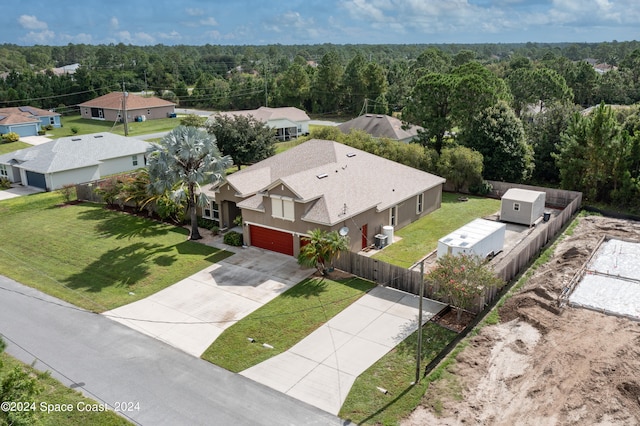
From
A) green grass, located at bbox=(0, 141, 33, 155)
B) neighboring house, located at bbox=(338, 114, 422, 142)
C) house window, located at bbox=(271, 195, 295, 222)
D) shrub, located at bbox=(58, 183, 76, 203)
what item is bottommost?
shrub, located at bbox=(58, 183, 76, 203)

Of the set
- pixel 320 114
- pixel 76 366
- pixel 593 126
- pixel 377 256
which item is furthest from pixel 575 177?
pixel 320 114

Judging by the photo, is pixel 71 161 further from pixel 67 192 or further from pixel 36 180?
pixel 67 192

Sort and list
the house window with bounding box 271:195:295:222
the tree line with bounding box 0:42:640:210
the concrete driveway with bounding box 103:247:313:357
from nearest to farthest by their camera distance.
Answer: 1. the concrete driveway with bounding box 103:247:313:357
2. the house window with bounding box 271:195:295:222
3. the tree line with bounding box 0:42:640:210

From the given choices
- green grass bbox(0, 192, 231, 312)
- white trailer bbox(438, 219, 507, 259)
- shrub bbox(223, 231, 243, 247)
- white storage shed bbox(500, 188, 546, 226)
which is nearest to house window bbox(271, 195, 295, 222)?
shrub bbox(223, 231, 243, 247)

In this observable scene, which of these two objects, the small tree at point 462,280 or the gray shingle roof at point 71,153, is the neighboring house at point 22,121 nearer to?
the gray shingle roof at point 71,153

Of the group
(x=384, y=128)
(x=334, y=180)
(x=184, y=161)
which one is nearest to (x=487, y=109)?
(x=384, y=128)

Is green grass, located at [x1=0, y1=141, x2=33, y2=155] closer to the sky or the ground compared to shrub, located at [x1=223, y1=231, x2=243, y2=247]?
closer to the sky

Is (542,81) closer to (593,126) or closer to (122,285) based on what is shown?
(593,126)

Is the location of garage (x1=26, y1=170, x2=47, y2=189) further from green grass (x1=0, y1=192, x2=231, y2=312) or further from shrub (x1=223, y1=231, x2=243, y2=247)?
shrub (x1=223, y1=231, x2=243, y2=247)
